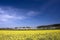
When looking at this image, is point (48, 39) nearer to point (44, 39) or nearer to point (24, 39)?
point (44, 39)

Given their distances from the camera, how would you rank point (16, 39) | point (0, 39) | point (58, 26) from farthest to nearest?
point (58, 26) → point (0, 39) → point (16, 39)

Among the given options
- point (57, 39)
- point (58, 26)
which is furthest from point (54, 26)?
point (57, 39)

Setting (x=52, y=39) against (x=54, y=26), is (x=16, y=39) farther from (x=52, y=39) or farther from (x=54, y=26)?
(x=54, y=26)

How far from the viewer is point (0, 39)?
Result: 13.7 m

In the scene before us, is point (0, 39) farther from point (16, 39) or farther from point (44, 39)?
point (44, 39)

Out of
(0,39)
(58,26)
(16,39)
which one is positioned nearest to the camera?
(16,39)

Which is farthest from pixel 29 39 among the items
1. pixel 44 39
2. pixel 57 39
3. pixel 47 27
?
pixel 47 27

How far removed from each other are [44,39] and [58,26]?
741 inches

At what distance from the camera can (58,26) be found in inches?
1236

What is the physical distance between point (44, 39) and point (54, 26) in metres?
18.8

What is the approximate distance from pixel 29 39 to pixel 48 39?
150cm

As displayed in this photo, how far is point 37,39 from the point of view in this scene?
1293 centimetres


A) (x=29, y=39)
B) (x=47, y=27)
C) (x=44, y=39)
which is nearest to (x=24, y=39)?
(x=29, y=39)

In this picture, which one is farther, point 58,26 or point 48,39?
point 58,26
